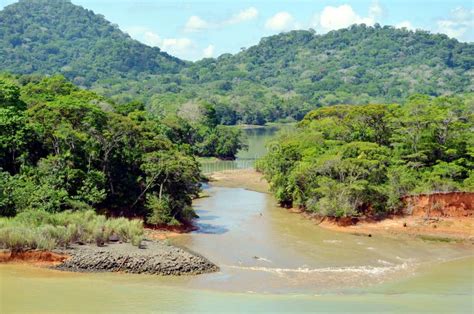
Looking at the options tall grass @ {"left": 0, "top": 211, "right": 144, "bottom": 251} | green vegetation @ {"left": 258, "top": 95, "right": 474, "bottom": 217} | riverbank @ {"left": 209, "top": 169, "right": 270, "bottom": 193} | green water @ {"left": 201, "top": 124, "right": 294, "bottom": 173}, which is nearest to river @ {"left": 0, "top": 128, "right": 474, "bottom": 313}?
tall grass @ {"left": 0, "top": 211, "right": 144, "bottom": 251}

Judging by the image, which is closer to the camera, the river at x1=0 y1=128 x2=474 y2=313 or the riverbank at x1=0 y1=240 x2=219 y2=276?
the river at x1=0 y1=128 x2=474 y2=313

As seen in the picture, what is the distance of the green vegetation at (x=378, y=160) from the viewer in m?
38.4

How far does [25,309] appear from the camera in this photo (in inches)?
825

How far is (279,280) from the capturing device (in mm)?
27547

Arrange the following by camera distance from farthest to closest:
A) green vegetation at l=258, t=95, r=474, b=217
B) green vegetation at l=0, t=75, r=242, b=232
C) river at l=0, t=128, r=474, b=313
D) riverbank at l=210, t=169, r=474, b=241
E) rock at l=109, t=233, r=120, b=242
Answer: green vegetation at l=258, t=95, r=474, b=217 → riverbank at l=210, t=169, r=474, b=241 → green vegetation at l=0, t=75, r=242, b=232 → rock at l=109, t=233, r=120, b=242 → river at l=0, t=128, r=474, b=313

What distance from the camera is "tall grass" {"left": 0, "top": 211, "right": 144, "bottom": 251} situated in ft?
89.3

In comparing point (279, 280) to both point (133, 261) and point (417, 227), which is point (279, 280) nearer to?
point (133, 261)

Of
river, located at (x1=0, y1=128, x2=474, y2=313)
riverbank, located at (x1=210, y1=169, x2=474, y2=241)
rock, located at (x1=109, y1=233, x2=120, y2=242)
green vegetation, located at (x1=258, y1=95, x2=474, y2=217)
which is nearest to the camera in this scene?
river, located at (x1=0, y1=128, x2=474, y2=313)

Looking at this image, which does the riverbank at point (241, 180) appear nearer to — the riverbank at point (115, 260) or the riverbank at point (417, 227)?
the riverbank at point (417, 227)

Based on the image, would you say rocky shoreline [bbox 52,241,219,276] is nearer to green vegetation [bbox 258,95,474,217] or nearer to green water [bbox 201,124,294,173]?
green vegetation [bbox 258,95,474,217]

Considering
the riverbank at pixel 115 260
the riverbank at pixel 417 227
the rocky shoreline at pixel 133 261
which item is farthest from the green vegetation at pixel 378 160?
the riverbank at pixel 115 260

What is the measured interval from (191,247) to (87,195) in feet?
20.0

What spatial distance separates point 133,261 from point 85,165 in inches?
385

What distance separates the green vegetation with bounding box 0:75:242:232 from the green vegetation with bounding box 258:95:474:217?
8018 mm
